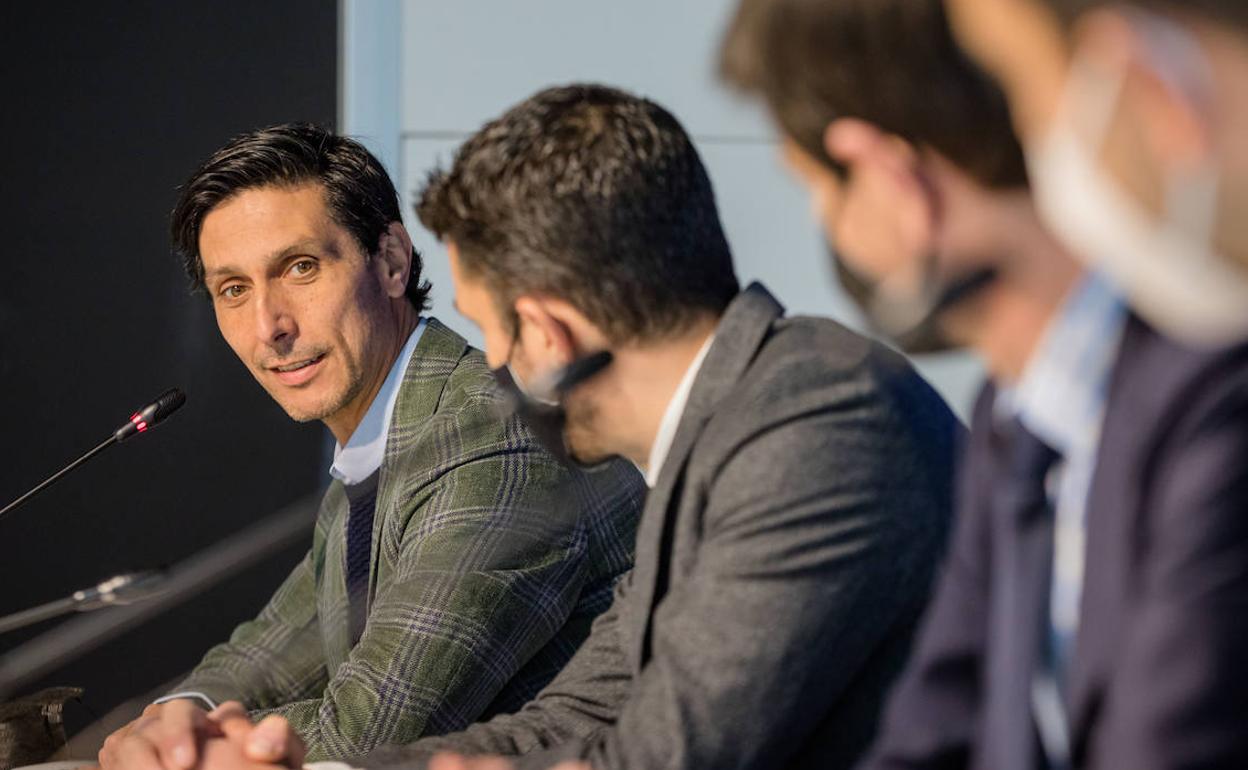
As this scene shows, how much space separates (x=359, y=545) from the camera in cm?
176

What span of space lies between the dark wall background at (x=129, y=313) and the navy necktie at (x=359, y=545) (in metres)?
0.73

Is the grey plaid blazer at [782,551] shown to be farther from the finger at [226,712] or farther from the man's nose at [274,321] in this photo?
the man's nose at [274,321]

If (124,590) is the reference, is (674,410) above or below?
above

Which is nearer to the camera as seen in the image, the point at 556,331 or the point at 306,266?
the point at 556,331

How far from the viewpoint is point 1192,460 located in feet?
1.98

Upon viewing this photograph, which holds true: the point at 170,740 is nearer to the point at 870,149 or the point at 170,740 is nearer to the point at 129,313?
the point at 870,149

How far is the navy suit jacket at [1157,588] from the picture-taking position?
0.60 metres

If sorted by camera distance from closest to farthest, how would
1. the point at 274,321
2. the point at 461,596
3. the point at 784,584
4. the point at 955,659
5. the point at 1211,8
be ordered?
the point at 1211,8 < the point at 955,659 < the point at 784,584 < the point at 461,596 < the point at 274,321

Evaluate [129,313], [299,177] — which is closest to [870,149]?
[299,177]

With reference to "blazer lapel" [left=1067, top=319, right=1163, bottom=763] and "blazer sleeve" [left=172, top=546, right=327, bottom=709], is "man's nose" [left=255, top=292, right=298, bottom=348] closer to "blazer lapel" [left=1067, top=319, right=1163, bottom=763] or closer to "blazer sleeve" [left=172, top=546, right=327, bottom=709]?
"blazer sleeve" [left=172, top=546, right=327, bottom=709]

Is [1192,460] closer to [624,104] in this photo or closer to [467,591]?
[624,104]

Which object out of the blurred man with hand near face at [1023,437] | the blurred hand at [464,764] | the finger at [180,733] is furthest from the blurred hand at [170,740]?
the blurred man with hand near face at [1023,437]

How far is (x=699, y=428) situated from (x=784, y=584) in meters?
0.13

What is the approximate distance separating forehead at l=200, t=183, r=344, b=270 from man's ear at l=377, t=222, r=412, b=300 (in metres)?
0.06
